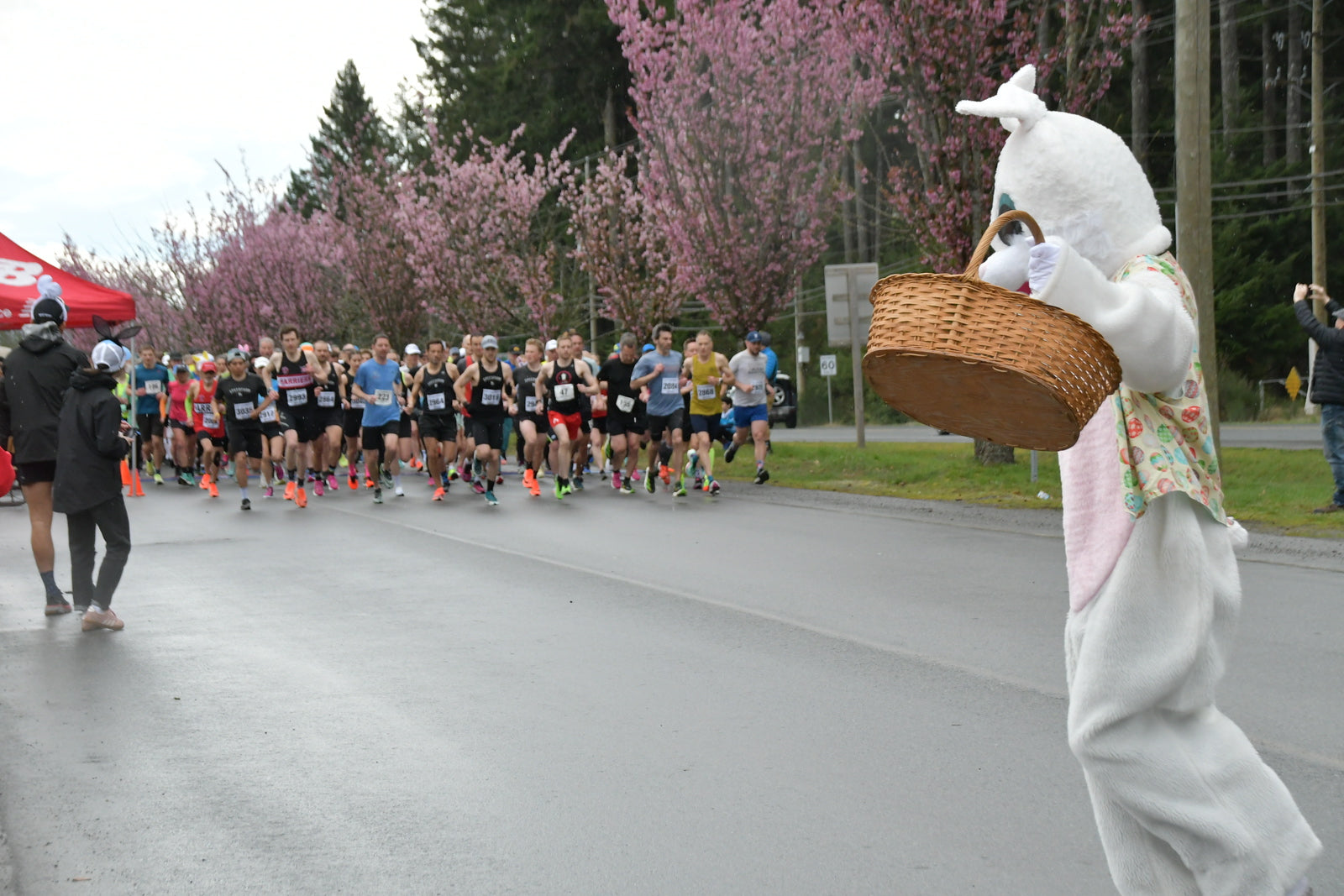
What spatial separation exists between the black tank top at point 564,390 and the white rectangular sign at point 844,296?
439cm

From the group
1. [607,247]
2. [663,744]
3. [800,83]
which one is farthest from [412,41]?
[663,744]

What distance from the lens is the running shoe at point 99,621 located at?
337 inches

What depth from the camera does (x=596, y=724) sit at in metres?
5.86

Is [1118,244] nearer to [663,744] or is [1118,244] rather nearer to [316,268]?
[663,744]

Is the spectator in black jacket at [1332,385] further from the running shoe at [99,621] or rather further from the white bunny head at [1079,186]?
the running shoe at [99,621]

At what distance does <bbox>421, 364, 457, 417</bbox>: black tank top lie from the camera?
60.8 ft

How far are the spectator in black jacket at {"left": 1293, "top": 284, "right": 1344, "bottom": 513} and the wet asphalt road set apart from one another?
1.69 meters

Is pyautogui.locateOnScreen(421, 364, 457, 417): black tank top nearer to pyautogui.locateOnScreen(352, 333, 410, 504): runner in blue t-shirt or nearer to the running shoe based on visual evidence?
pyautogui.locateOnScreen(352, 333, 410, 504): runner in blue t-shirt

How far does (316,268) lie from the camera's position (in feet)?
153

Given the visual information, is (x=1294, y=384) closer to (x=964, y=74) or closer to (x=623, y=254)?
(x=623, y=254)

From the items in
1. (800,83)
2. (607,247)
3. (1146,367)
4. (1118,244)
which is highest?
(800,83)

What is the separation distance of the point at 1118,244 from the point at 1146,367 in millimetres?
460

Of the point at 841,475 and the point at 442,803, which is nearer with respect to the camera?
the point at 442,803

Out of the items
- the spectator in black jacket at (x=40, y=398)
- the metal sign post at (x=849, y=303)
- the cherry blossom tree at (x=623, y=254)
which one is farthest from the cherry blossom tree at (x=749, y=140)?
the spectator in black jacket at (x=40, y=398)
